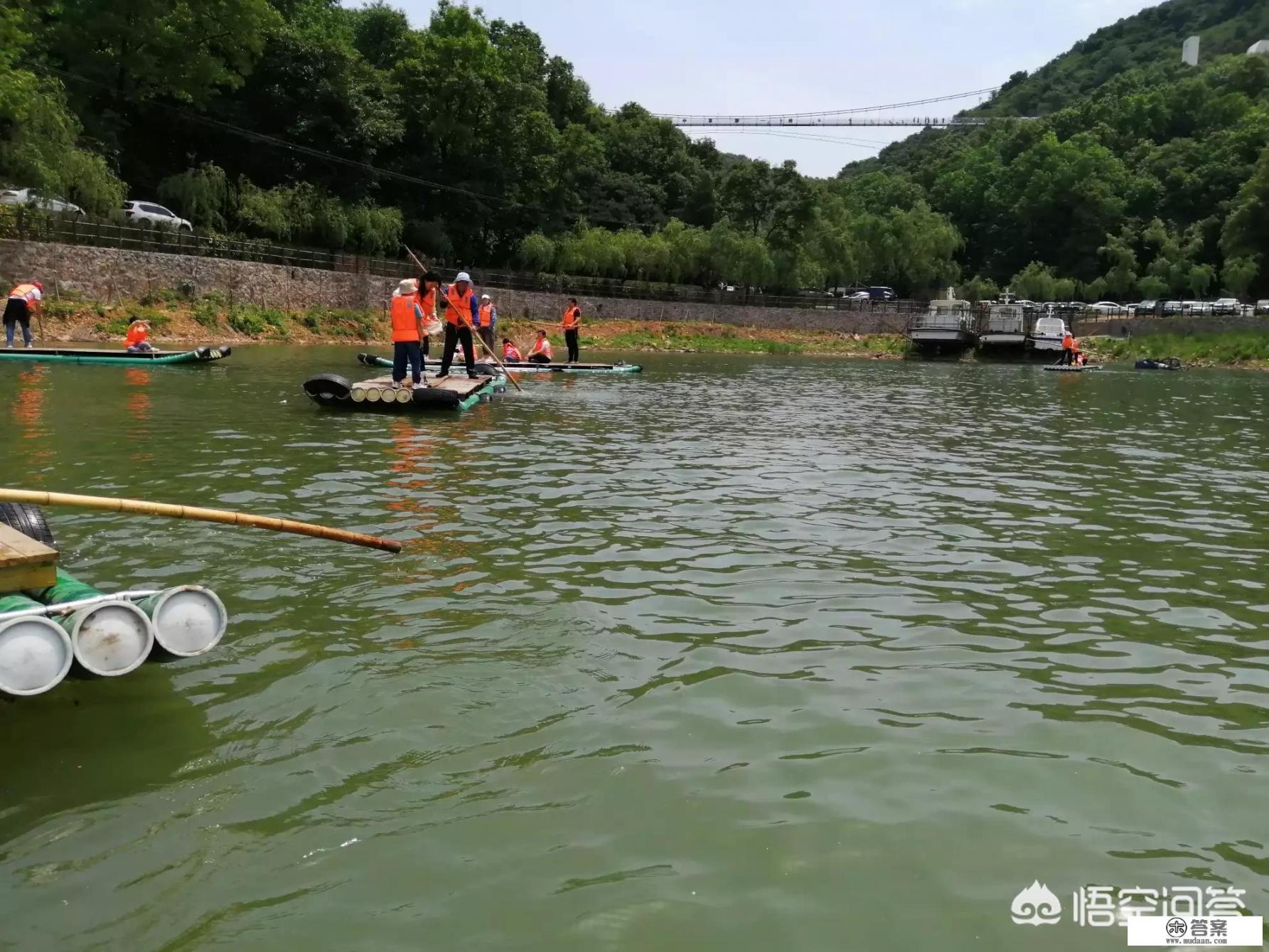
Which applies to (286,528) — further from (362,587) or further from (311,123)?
(311,123)

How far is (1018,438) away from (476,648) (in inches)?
529

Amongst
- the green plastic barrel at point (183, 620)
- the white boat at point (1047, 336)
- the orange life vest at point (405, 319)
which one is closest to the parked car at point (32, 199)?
the orange life vest at point (405, 319)

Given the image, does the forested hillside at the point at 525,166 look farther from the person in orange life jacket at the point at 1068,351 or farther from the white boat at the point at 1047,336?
the person in orange life jacket at the point at 1068,351

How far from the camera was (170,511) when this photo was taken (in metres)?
5.18

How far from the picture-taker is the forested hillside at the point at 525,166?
46.4 m

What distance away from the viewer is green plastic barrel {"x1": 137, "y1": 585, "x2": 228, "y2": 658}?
465cm

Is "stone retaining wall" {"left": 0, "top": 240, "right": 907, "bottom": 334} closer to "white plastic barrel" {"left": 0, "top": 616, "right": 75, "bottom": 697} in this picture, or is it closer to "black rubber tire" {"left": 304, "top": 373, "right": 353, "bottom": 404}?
"black rubber tire" {"left": 304, "top": 373, "right": 353, "bottom": 404}

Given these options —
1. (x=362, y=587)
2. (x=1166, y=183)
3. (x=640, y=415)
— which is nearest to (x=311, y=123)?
(x=640, y=415)

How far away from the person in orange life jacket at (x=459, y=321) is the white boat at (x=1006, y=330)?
3742 centimetres

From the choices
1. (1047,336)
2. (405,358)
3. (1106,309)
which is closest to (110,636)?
(405,358)

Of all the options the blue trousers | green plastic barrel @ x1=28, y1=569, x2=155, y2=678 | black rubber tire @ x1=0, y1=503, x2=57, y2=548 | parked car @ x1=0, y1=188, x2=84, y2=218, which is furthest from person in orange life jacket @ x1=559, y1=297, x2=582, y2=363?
green plastic barrel @ x1=28, y1=569, x2=155, y2=678

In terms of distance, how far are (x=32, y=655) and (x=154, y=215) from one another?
42586 mm

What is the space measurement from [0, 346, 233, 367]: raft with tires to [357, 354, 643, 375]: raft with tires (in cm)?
341

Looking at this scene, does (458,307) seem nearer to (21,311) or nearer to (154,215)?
A: (21,311)
